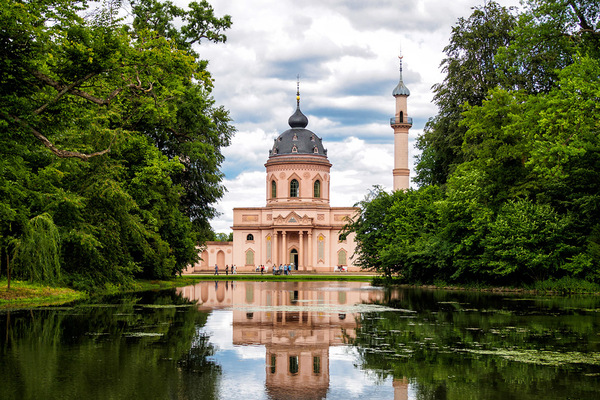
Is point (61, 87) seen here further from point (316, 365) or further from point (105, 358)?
point (316, 365)

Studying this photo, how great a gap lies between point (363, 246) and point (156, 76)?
25318 millimetres

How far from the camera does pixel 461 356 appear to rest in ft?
30.7

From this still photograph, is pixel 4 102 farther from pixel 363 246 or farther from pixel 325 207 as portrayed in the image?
pixel 325 207

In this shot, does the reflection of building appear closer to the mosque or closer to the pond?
the pond

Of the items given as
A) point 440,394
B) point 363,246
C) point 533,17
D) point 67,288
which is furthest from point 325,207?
point 440,394

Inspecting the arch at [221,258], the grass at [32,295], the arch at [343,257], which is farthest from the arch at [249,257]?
the grass at [32,295]

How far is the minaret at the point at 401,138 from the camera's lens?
75875mm

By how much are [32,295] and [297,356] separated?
13.0 m

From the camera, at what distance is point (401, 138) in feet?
250

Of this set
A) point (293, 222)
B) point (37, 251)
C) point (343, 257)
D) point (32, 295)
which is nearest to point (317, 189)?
point (293, 222)

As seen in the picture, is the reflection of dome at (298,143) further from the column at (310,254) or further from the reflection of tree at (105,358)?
the reflection of tree at (105,358)

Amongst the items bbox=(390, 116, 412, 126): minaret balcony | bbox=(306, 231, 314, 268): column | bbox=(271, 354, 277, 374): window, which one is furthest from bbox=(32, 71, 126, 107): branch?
bbox=(306, 231, 314, 268): column

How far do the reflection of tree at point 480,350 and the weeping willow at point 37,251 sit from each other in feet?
31.9

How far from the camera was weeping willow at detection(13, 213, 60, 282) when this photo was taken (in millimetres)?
19438
